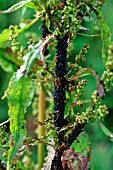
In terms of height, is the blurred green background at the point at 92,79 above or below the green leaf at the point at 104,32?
below

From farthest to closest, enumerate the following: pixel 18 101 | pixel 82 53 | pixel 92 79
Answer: pixel 92 79, pixel 82 53, pixel 18 101

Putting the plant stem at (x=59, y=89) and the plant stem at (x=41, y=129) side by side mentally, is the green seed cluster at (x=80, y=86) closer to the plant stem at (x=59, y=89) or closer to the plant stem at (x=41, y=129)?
the plant stem at (x=59, y=89)

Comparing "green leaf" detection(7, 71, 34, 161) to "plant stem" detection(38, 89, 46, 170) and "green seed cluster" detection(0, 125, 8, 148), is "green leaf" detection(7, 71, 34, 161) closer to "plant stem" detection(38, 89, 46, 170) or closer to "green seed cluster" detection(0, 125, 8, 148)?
"green seed cluster" detection(0, 125, 8, 148)

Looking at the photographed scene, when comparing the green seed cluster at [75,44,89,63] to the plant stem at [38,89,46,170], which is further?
the plant stem at [38,89,46,170]

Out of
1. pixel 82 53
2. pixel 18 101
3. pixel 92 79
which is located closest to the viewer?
pixel 18 101

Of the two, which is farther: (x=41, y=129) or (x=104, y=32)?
(x=41, y=129)

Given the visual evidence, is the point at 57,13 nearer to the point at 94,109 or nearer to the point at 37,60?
the point at 37,60

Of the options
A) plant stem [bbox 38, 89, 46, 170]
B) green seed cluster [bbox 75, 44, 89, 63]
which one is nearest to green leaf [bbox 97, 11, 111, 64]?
green seed cluster [bbox 75, 44, 89, 63]

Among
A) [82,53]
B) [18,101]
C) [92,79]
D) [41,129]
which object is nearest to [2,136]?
[18,101]

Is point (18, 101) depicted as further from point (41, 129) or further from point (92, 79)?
point (92, 79)

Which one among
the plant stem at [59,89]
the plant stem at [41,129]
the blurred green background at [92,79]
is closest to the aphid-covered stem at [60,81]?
the plant stem at [59,89]

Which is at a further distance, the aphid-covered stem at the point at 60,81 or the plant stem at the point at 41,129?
the plant stem at the point at 41,129
